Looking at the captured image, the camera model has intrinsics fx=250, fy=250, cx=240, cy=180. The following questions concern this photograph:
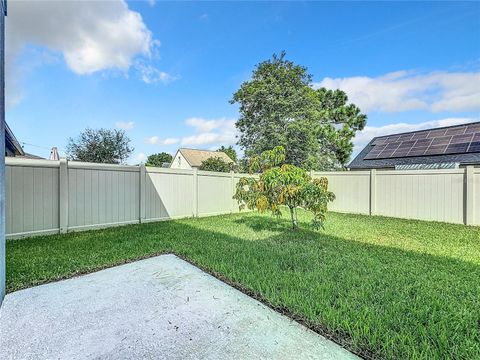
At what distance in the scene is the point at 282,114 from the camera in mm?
14438

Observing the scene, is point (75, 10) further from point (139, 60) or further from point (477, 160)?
point (477, 160)

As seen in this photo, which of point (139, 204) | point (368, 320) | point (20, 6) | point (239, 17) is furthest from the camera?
point (239, 17)

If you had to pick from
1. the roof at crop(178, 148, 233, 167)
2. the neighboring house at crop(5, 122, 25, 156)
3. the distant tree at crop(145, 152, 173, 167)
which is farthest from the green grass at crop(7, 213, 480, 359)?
the distant tree at crop(145, 152, 173, 167)

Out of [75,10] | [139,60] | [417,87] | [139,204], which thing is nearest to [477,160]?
[417,87]

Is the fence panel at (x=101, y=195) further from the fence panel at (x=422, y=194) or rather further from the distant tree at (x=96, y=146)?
the distant tree at (x=96, y=146)

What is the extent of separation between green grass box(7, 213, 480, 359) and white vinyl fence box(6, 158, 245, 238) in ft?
1.64

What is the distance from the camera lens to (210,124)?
22.2 meters

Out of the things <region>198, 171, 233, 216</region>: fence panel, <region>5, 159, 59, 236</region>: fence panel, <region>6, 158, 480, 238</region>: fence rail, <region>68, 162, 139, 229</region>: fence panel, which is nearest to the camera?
<region>5, 159, 59, 236</region>: fence panel

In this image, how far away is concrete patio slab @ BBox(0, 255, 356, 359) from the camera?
69.8 inches

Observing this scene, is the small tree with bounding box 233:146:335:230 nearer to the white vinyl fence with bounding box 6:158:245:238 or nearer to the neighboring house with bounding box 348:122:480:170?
the white vinyl fence with bounding box 6:158:245:238

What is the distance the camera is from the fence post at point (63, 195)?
548cm

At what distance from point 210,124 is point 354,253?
19.5 meters

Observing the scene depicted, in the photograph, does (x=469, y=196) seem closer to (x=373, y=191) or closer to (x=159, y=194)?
(x=373, y=191)

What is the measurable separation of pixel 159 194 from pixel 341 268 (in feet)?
17.8
